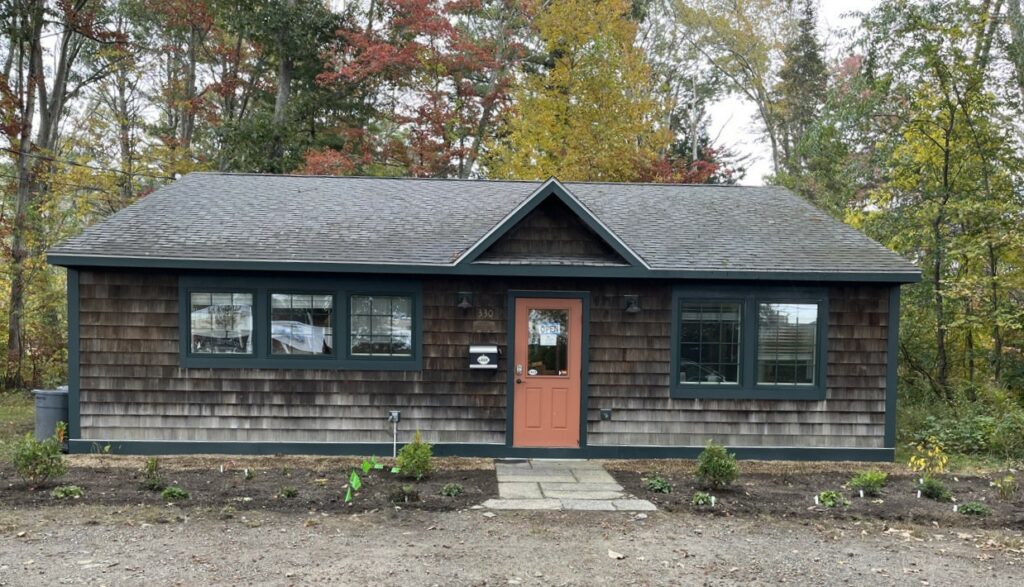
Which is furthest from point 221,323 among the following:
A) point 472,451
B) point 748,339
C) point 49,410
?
point 748,339

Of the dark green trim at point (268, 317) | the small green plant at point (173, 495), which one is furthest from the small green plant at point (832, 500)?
the small green plant at point (173, 495)

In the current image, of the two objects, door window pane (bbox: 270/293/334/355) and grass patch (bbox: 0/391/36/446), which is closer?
door window pane (bbox: 270/293/334/355)

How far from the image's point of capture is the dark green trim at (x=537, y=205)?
26.0 ft

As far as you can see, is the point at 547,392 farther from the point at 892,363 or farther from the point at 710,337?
the point at 892,363

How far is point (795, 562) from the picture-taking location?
4926 millimetres

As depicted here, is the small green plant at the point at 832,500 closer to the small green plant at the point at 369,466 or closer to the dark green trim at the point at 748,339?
the dark green trim at the point at 748,339

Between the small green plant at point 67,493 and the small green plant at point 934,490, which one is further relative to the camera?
the small green plant at point 934,490

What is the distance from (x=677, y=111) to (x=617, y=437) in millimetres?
18692

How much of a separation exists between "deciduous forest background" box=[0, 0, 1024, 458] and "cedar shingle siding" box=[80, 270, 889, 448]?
89.3 inches

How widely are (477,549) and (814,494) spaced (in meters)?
3.67

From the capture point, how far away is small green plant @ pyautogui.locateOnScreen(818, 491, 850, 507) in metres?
6.29

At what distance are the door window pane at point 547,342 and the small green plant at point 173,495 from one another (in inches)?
160

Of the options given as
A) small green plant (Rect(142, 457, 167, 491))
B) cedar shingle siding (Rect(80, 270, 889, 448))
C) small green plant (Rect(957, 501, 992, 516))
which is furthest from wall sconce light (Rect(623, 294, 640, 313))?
small green plant (Rect(142, 457, 167, 491))

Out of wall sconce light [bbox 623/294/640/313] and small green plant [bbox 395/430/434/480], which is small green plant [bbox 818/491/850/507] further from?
small green plant [bbox 395/430/434/480]
